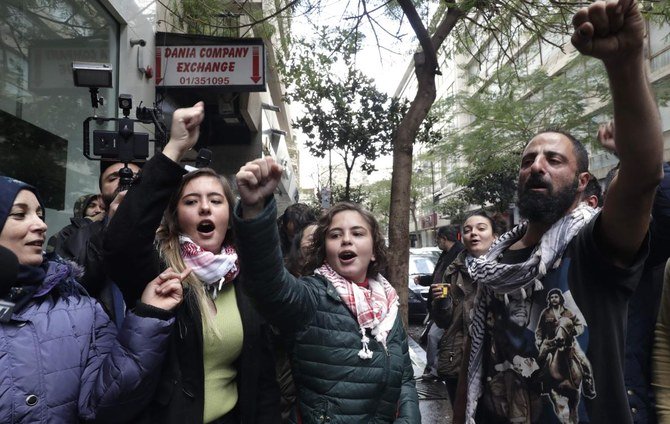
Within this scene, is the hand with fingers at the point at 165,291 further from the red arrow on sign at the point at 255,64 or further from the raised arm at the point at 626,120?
the red arrow on sign at the point at 255,64

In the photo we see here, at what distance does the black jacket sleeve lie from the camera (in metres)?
1.83

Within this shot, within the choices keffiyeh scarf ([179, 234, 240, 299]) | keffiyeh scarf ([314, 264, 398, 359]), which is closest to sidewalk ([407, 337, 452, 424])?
keffiyeh scarf ([314, 264, 398, 359])

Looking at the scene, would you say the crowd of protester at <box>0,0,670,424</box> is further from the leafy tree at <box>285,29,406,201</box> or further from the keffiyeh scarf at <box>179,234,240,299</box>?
the leafy tree at <box>285,29,406,201</box>

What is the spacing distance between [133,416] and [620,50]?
1927mm

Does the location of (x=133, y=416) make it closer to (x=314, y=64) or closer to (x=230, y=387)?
(x=230, y=387)

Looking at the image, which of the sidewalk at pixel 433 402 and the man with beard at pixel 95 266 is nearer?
the man with beard at pixel 95 266

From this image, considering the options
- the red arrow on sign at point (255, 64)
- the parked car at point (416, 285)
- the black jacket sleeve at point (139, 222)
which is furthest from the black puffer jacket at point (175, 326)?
the parked car at point (416, 285)

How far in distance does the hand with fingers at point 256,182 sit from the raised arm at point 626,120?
Answer: 3.19 feet

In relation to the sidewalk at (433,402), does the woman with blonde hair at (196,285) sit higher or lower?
higher

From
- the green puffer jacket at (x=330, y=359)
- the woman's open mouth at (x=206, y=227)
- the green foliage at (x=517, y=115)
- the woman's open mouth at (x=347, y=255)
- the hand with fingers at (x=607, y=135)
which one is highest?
the green foliage at (x=517, y=115)

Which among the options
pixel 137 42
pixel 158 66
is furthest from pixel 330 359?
pixel 158 66

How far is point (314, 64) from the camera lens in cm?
742

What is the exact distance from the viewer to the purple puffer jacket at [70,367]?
1704mm

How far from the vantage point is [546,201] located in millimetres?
1952
